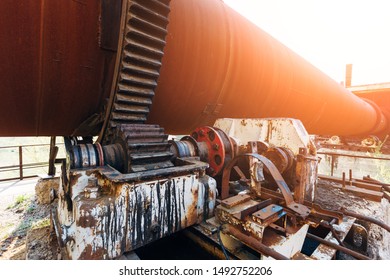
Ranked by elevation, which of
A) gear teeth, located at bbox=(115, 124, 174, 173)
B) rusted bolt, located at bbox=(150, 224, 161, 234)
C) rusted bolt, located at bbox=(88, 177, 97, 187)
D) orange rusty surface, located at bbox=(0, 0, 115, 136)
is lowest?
rusted bolt, located at bbox=(150, 224, 161, 234)

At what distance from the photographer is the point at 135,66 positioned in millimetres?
1553

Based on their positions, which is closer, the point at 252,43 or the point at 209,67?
the point at 209,67

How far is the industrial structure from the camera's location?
1.17 meters

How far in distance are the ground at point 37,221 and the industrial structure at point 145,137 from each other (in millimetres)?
172

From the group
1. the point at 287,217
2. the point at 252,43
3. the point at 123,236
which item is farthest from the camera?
the point at 252,43

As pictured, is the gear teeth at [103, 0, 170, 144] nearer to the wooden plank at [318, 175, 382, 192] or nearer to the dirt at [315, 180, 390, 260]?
the dirt at [315, 180, 390, 260]

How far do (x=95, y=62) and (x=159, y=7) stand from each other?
626mm

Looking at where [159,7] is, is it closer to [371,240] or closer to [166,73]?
[166,73]

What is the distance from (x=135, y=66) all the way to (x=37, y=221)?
2623 mm

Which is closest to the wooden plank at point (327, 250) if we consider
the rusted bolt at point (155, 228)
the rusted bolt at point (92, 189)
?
the rusted bolt at point (155, 228)

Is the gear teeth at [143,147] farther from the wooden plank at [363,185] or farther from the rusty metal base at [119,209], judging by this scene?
the wooden plank at [363,185]

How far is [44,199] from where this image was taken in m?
3.09

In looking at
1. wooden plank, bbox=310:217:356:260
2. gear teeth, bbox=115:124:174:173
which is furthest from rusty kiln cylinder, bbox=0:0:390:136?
wooden plank, bbox=310:217:356:260
